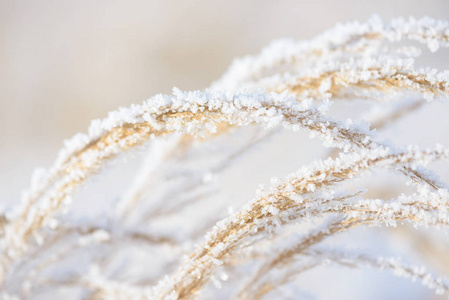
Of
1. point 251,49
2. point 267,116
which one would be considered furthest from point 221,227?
point 251,49

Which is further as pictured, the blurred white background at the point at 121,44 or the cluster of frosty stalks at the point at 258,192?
the blurred white background at the point at 121,44

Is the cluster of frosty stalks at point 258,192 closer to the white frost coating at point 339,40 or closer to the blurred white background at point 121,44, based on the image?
the white frost coating at point 339,40

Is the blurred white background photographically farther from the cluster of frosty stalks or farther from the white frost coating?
the white frost coating

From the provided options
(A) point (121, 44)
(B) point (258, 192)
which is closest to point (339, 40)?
(B) point (258, 192)

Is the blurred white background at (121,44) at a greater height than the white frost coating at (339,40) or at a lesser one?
greater

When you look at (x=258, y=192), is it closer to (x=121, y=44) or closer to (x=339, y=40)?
(x=339, y=40)

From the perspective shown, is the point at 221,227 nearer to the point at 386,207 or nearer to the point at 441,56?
the point at 386,207

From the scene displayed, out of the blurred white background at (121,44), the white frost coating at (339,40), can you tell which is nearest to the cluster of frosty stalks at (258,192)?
the white frost coating at (339,40)

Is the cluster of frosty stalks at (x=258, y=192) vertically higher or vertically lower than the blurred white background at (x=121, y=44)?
lower
